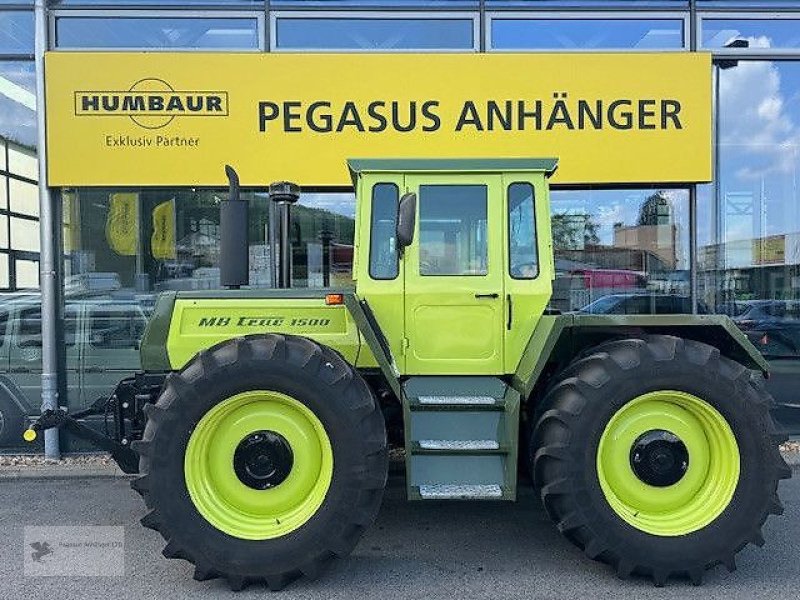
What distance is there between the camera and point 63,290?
693 centimetres

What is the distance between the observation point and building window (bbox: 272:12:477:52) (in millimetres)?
6977

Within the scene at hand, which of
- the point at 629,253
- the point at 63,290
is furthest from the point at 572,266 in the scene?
the point at 63,290

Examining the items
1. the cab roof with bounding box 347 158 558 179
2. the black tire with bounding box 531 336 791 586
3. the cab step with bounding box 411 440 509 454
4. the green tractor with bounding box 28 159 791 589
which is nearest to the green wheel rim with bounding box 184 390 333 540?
the green tractor with bounding box 28 159 791 589

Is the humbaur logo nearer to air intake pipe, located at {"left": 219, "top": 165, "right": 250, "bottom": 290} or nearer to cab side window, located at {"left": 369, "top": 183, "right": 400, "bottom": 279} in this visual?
air intake pipe, located at {"left": 219, "top": 165, "right": 250, "bottom": 290}

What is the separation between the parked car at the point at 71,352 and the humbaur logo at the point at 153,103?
188 cm

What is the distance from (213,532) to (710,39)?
22.1 feet

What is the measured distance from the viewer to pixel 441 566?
4105mm

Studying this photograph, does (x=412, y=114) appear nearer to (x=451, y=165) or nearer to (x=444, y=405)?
(x=451, y=165)

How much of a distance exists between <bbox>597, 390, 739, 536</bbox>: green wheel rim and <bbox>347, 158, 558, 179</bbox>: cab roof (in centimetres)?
152

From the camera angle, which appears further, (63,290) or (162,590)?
(63,290)

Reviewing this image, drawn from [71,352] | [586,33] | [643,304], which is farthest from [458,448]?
[586,33]

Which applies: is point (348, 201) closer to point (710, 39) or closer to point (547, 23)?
point (547, 23)

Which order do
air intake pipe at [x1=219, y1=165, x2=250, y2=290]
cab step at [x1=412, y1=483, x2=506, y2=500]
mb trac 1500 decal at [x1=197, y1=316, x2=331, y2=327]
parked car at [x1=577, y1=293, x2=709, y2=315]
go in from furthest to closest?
parked car at [x1=577, y1=293, x2=709, y2=315], air intake pipe at [x1=219, y1=165, x2=250, y2=290], mb trac 1500 decal at [x1=197, y1=316, x2=331, y2=327], cab step at [x1=412, y1=483, x2=506, y2=500]

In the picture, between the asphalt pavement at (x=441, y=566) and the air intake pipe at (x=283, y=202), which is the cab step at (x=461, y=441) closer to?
the asphalt pavement at (x=441, y=566)
